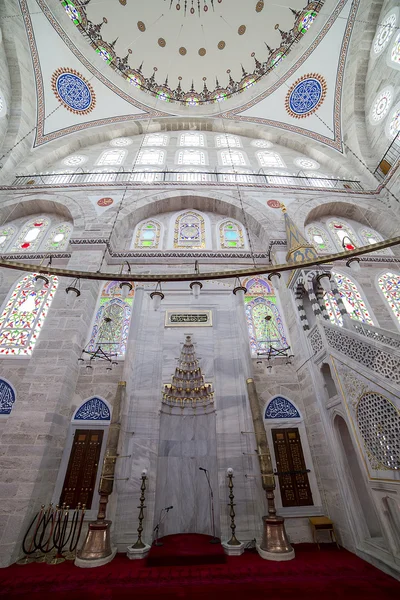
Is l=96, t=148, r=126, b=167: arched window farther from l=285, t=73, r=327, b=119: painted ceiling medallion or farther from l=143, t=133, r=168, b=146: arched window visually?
l=285, t=73, r=327, b=119: painted ceiling medallion

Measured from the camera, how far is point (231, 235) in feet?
27.4

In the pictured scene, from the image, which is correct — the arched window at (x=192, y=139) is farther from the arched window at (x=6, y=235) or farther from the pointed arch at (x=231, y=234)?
the arched window at (x=6, y=235)

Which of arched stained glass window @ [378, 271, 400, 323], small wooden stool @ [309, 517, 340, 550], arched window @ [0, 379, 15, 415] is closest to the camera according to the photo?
small wooden stool @ [309, 517, 340, 550]

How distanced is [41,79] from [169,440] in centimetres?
1262

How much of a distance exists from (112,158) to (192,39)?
6.23 m

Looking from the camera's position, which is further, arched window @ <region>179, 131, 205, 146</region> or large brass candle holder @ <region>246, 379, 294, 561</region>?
arched window @ <region>179, 131, 205, 146</region>

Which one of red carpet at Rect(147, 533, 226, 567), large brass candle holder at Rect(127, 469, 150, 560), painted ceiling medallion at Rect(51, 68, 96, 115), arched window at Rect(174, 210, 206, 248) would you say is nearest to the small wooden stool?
red carpet at Rect(147, 533, 226, 567)

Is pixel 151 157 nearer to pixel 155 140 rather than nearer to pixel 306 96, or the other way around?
pixel 155 140

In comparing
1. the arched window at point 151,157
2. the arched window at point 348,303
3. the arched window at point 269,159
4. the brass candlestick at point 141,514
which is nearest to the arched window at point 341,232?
the arched window at point 348,303

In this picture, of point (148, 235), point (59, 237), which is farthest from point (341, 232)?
point (59, 237)

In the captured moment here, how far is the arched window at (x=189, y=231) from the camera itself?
8016 millimetres

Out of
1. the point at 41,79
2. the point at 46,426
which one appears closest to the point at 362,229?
the point at 46,426

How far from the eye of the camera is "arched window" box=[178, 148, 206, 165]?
10422 millimetres

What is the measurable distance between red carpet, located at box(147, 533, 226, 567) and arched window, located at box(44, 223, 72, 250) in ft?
23.7
